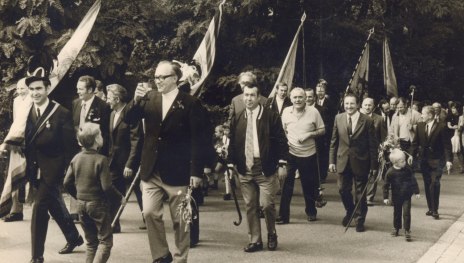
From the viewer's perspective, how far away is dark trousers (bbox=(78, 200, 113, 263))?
6691 millimetres

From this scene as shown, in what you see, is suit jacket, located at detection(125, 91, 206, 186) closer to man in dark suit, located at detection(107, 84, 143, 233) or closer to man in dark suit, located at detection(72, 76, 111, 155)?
man in dark suit, located at detection(72, 76, 111, 155)

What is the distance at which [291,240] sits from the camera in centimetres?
917

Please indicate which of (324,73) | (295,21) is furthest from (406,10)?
(295,21)

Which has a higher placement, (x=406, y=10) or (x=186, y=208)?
(x=406, y=10)

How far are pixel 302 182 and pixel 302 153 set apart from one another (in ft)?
1.45

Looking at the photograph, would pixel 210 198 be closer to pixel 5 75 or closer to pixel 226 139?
pixel 226 139

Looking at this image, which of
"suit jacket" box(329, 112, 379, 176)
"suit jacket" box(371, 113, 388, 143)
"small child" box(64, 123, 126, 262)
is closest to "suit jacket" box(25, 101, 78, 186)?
"small child" box(64, 123, 126, 262)

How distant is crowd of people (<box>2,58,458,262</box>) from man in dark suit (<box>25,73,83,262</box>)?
1cm

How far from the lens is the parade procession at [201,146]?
703 cm

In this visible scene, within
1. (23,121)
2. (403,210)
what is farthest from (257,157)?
(23,121)

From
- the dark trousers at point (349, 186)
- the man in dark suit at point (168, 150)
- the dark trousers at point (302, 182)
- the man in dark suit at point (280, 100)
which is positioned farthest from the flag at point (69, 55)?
the dark trousers at point (349, 186)

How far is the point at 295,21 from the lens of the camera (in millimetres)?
16328

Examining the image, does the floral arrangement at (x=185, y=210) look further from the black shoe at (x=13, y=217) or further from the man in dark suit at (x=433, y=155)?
the man in dark suit at (x=433, y=155)

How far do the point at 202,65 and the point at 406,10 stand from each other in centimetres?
1304
